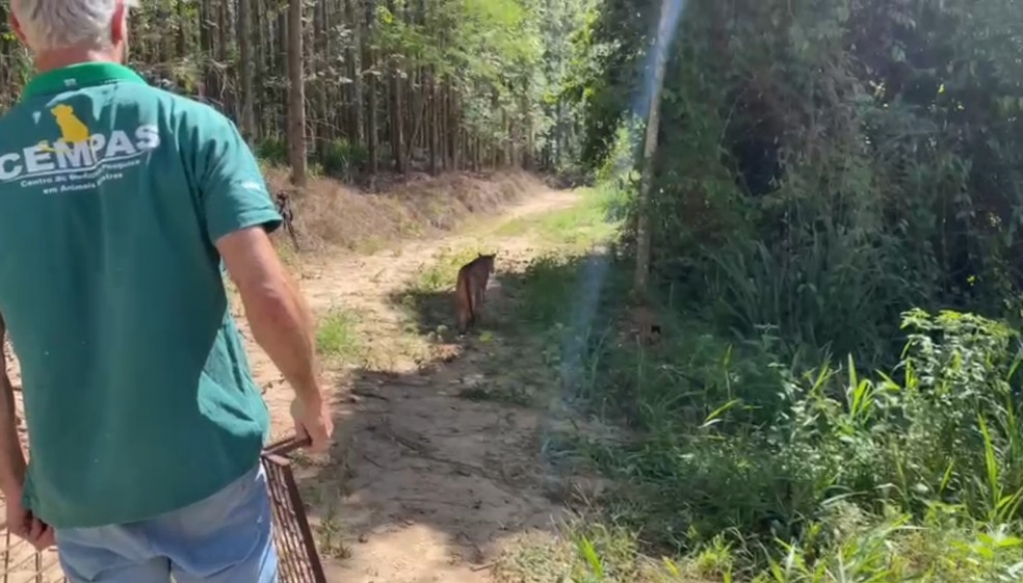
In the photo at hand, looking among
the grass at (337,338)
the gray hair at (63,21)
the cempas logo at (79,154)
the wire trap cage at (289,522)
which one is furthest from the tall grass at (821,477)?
the gray hair at (63,21)

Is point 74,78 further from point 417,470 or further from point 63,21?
point 417,470

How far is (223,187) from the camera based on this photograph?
61.9 inches

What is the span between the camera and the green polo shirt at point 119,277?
157cm

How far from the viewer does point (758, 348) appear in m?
5.91

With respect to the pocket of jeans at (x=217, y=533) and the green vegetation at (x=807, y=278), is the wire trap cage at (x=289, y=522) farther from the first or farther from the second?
the green vegetation at (x=807, y=278)

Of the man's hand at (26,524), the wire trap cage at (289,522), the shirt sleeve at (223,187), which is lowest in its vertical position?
the wire trap cage at (289,522)

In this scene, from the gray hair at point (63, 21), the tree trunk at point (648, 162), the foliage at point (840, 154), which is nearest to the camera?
the gray hair at point (63, 21)

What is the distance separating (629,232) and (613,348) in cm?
249

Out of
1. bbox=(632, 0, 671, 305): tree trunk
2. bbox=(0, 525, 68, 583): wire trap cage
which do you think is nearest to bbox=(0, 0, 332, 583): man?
bbox=(0, 525, 68, 583): wire trap cage

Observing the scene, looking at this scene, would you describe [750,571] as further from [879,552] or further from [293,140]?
[293,140]

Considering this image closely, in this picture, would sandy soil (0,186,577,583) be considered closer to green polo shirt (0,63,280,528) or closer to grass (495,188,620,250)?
green polo shirt (0,63,280,528)

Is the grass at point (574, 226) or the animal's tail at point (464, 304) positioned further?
the grass at point (574, 226)

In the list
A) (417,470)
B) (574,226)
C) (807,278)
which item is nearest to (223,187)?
(417,470)

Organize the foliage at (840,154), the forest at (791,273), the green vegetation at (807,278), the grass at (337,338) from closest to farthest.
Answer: the forest at (791,273) → the green vegetation at (807,278) → the grass at (337,338) → the foliage at (840,154)
